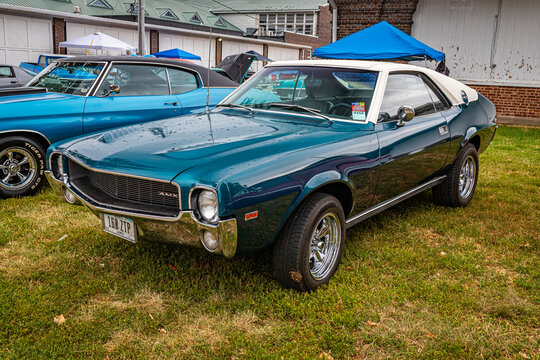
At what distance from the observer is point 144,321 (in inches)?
113

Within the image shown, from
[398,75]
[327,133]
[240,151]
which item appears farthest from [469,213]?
[240,151]

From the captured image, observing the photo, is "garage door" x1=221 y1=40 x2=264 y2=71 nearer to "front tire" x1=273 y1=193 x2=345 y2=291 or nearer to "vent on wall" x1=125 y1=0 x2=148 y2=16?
"vent on wall" x1=125 y1=0 x2=148 y2=16

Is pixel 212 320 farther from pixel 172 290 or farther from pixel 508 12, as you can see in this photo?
pixel 508 12

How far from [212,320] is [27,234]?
2185mm

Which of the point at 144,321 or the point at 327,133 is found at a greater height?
the point at 327,133

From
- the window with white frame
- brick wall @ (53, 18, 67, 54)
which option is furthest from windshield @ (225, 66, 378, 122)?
the window with white frame

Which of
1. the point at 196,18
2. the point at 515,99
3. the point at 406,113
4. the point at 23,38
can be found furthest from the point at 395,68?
the point at 196,18

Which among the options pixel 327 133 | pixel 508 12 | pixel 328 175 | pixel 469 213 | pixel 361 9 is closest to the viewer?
pixel 328 175

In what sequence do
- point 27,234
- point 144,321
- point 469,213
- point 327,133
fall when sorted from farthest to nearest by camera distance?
point 469,213 → point 27,234 → point 327,133 → point 144,321

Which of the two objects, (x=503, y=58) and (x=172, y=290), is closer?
(x=172, y=290)

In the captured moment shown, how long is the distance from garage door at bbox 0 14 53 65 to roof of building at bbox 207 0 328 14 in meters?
24.3

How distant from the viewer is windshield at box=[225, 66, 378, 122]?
154 inches

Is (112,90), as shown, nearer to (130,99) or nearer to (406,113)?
(130,99)

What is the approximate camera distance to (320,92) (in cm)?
407
